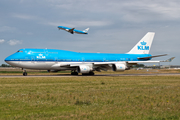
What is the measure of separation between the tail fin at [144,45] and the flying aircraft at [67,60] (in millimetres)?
1918

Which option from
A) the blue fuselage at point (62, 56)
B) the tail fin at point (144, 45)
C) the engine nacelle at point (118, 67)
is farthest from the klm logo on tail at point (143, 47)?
the engine nacelle at point (118, 67)

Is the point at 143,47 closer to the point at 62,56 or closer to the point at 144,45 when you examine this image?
the point at 144,45

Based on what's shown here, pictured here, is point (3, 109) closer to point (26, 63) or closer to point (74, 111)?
point (74, 111)

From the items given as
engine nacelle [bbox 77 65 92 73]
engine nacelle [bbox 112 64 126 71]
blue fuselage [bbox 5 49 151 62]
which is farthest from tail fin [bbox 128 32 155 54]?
engine nacelle [bbox 77 65 92 73]

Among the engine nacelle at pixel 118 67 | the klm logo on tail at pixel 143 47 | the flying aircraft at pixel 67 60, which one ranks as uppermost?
the klm logo on tail at pixel 143 47

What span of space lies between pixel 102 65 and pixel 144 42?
632 inches

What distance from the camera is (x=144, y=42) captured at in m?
51.0

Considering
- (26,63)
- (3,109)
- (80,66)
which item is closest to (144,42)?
(80,66)

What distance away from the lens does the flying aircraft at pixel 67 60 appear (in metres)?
36.6

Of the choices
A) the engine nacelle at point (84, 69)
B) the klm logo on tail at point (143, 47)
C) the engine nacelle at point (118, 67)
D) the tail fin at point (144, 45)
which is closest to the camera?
the engine nacelle at point (84, 69)

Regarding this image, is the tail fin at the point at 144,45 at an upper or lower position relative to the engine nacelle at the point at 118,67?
upper

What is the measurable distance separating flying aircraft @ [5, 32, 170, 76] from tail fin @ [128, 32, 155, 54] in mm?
1918

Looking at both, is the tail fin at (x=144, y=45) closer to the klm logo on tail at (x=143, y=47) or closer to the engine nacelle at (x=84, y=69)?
the klm logo on tail at (x=143, y=47)

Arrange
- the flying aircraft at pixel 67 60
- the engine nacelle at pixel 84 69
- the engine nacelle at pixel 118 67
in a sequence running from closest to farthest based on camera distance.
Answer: the flying aircraft at pixel 67 60
the engine nacelle at pixel 84 69
the engine nacelle at pixel 118 67
